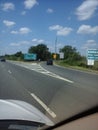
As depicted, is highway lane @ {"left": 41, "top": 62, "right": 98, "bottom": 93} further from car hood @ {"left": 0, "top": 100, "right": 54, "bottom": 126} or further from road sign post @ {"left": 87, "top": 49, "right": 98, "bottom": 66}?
road sign post @ {"left": 87, "top": 49, "right": 98, "bottom": 66}

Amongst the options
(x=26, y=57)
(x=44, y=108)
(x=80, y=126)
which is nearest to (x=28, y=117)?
(x=80, y=126)

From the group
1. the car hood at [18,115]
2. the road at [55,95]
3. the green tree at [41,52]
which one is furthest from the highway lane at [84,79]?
the green tree at [41,52]

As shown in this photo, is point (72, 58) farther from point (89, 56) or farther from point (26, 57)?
point (26, 57)

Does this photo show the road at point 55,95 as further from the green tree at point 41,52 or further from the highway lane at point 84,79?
the green tree at point 41,52

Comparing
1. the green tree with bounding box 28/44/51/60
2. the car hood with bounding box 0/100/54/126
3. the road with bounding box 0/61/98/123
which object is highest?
the car hood with bounding box 0/100/54/126

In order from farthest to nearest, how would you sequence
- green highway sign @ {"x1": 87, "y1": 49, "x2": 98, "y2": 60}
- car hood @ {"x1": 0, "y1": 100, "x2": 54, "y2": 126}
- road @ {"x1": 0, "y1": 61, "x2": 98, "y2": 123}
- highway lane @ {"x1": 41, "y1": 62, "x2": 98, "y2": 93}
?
green highway sign @ {"x1": 87, "y1": 49, "x2": 98, "y2": 60}
highway lane @ {"x1": 41, "y1": 62, "x2": 98, "y2": 93}
road @ {"x1": 0, "y1": 61, "x2": 98, "y2": 123}
car hood @ {"x1": 0, "y1": 100, "x2": 54, "y2": 126}

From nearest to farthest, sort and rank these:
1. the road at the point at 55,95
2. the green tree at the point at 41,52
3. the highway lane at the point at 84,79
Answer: the road at the point at 55,95 < the highway lane at the point at 84,79 < the green tree at the point at 41,52

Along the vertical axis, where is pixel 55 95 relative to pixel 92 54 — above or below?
below

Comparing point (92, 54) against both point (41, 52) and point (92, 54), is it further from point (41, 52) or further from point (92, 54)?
point (41, 52)

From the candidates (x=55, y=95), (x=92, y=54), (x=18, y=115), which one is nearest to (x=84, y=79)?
(x=55, y=95)

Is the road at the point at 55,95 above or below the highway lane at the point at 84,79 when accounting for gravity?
above

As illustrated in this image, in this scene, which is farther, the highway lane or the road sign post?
the road sign post

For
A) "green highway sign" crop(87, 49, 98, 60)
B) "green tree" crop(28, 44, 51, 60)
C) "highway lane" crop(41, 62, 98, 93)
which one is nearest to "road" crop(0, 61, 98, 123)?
"highway lane" crop(41, 62, 98, 93)

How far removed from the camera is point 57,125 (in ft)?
10.8
